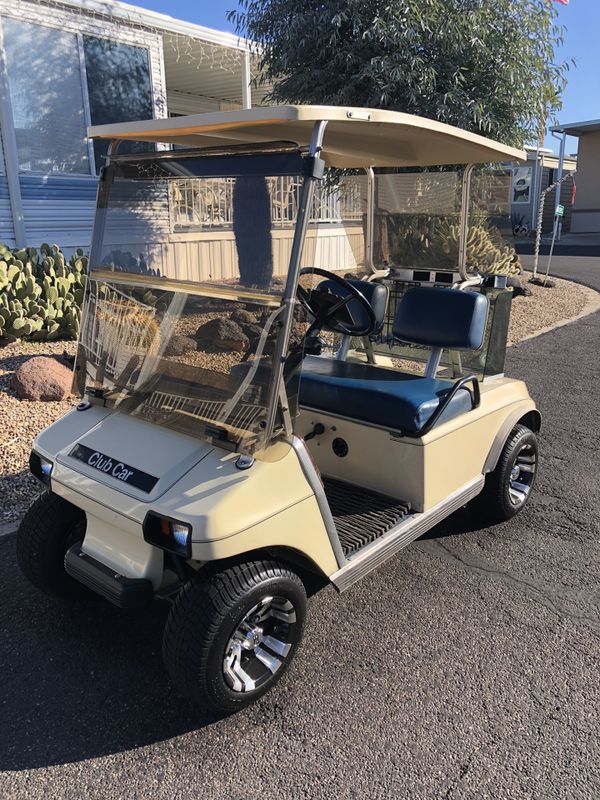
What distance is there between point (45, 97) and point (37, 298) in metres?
3.66

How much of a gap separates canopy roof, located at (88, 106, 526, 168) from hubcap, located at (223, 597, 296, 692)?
1553 mm

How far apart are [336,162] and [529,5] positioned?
6.13 meters

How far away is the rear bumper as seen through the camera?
2.11 meters

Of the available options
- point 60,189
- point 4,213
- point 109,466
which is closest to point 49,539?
point 109,466

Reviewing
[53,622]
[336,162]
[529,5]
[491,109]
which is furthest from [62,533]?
[529,5]

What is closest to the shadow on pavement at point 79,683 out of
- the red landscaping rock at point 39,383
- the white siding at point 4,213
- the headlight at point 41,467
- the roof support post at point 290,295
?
the headlight at point 41,467

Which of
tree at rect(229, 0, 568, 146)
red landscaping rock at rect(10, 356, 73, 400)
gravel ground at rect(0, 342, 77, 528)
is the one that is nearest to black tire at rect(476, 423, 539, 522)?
gravel ground at rect(0, 342, 77, 528)

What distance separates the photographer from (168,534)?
1.97 meters

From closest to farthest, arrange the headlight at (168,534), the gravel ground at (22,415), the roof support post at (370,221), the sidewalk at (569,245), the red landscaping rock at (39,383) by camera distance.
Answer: the headlight at (168,534) < the gravel ground at (22,415) < the roof support post at (370,221) < the red landscaping rock at (39,383) < the sidewalk at (569,245)

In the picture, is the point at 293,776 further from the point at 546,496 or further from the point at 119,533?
the point at 546,496

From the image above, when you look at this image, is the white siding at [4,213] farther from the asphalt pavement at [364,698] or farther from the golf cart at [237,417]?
the golf cart at [237,417]

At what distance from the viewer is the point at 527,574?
3012 millimetres

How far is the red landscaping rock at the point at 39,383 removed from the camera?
4746 mm

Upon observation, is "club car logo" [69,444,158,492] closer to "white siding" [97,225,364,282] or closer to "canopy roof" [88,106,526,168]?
"white siding" [97,225,364,282]
